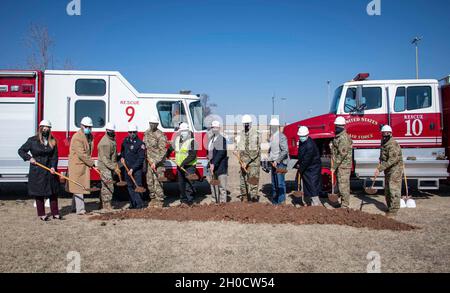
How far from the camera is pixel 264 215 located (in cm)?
652

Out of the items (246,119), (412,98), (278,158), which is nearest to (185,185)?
(246,119)

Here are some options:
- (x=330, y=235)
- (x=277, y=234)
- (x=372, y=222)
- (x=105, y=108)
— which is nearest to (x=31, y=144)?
(x=105, y=108)

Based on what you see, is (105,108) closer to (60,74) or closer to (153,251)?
(60,74)

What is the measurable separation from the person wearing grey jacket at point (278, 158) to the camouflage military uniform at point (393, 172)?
224 centimetres

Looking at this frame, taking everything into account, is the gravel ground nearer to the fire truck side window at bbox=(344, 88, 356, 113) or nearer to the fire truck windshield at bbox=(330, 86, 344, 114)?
the fire truck side window at bbox=(344, 88, 356, 113)

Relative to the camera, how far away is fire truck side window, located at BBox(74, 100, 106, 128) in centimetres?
826

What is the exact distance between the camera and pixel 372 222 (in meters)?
6.02

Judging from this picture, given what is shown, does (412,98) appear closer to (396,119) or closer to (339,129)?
(396,119)

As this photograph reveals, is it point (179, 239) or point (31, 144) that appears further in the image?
point (31, 144)

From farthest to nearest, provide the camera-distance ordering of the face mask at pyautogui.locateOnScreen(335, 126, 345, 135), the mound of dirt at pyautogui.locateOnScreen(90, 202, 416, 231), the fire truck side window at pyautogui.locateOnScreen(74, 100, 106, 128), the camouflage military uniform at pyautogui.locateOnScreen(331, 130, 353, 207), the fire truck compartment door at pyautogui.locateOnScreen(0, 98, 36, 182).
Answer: the fire truck side window at pyautogui.locateOnScreen(74, 100, 106, 128), the fire truck compartment door at pyautogui.locateOnScreen(0, 98, 36, 182), the face mask at pyautogui.locateOnScreen(335, 126, 345, 135), the camouflage military uniform at pyautogui.locateOnScreen(331, 130, 353, 207), the mound of dirt at pyautogui.locateOnScreen(90, 202, 416, 231)

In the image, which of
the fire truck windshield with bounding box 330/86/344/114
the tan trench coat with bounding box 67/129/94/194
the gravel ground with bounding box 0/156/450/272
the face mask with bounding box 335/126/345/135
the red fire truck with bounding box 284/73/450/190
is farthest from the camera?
the fire truck windshield with bounding box 330/86/344/114
